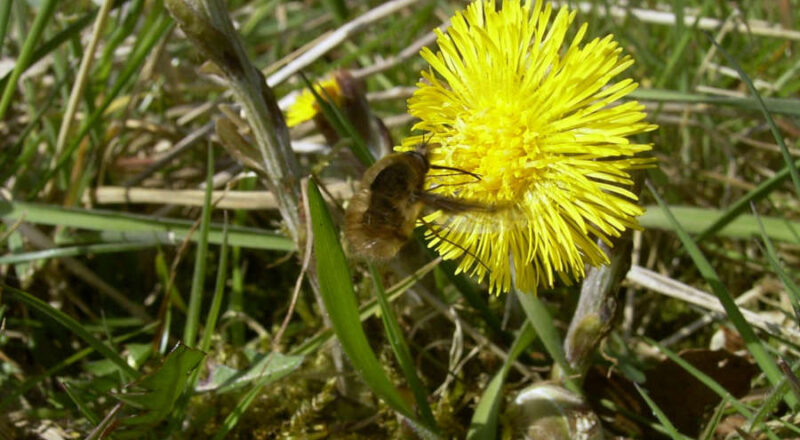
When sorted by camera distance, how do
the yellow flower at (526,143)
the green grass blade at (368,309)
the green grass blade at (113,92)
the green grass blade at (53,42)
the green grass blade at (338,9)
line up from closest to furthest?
1. the yellow flower at (526,143)
2. the green grass blade at (368,309)
3. the green grass blade at (53,42)
4. the green grass blade at (113,92)
5. the green grass blade at (338,9)

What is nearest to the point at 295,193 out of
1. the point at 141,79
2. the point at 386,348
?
the point at 386,348

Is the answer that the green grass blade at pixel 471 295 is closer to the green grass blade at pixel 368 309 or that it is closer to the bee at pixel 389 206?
the green grass blade at pixel 368 309

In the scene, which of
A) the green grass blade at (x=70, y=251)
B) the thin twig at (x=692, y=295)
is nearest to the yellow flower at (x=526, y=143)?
the thin twig at (x=692, y=295)

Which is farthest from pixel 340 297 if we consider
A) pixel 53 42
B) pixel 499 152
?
pixel 53 42

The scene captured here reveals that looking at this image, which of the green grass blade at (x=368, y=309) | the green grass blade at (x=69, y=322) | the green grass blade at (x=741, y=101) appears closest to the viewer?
the green grass blade at (x=69, y=322)

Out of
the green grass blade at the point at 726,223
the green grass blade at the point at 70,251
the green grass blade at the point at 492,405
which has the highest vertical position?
the green grass blade at the point at 70,251

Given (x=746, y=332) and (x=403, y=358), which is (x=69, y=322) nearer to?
(x=403, y=358)

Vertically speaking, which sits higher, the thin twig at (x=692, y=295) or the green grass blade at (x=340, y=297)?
the green grass blade at (x=340, y=297)
